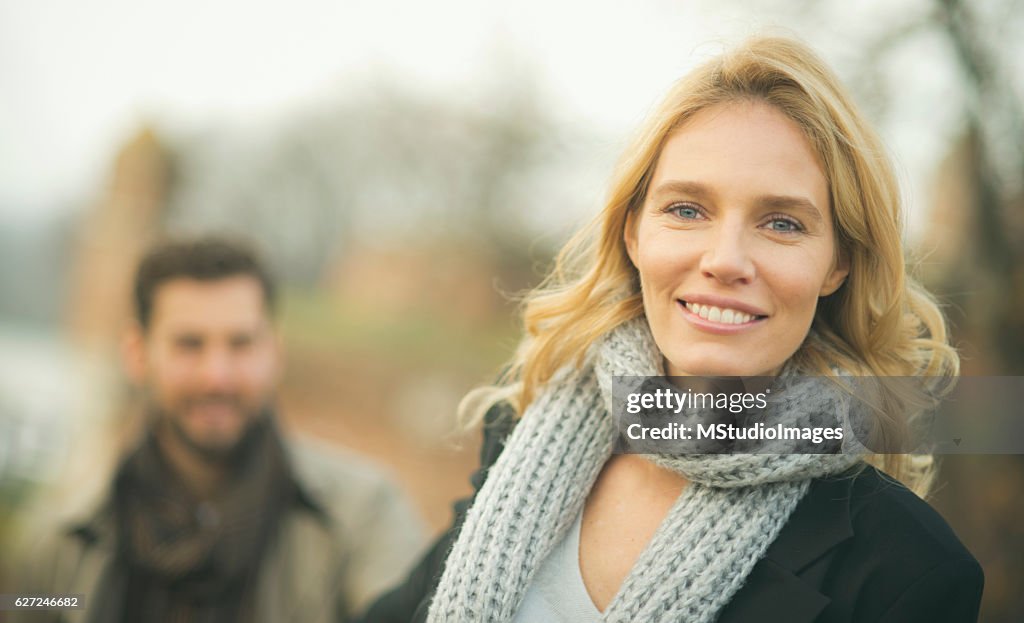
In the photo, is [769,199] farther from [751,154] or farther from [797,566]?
[797,566]

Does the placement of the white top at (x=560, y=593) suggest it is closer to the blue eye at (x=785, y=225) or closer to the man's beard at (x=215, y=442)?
the blue eye at (x=785, y=225)

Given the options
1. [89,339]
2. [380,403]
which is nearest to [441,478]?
[380,403]

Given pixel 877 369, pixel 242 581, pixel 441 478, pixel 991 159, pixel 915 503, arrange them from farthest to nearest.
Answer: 1. pixel 441 478
2. pixel 991 159
3. pixel 242 581
4. pixel 877 369
5. pixel 915 503

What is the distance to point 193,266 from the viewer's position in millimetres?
2869

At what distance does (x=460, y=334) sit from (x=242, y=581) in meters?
3.94

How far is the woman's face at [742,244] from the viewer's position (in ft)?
4.35

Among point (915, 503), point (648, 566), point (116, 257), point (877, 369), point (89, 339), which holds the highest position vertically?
point (877, 369)

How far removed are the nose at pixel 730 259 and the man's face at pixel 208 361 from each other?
1.98 meters

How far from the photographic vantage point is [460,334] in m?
6.43

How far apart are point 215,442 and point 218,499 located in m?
0.20

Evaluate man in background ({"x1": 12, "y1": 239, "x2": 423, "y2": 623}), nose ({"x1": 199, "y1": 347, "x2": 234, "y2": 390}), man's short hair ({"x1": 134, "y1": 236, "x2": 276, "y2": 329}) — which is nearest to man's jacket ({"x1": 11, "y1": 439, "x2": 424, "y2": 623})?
man in background ({"x1": 12, "y1": 239, "x2": 423, "y2": 623})

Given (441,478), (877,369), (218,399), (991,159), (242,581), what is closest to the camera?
(877,369)

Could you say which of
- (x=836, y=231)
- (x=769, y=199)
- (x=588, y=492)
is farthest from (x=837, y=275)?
(x=588, y=492)

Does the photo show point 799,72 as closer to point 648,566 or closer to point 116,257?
point 648,566
